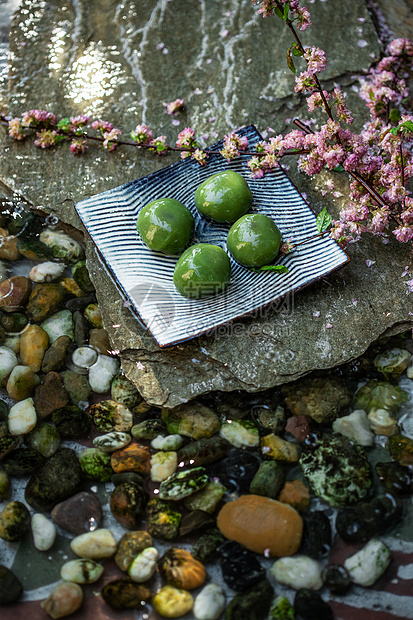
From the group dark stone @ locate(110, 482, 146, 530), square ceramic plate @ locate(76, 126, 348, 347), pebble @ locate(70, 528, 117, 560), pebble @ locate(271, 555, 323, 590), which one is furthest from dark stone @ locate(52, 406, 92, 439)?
pebble @ locate(271, 555, 323, 590)

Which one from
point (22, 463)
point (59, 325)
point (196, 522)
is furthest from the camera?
point (59, 325)

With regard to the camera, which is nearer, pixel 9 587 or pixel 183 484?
pixel 9 587

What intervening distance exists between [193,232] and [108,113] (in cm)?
138

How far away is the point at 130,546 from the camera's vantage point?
2.25 metres

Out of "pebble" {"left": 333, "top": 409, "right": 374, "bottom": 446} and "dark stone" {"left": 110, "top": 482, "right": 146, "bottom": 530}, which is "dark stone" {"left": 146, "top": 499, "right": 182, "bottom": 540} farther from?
"pebble" {"left": 333, "top": 409, "right": 374, "bottom": 446}

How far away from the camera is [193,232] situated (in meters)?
2.91

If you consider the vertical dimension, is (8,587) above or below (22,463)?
below

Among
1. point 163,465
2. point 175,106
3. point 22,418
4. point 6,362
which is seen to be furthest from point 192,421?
point 175,106

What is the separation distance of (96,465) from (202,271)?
1.16 metres

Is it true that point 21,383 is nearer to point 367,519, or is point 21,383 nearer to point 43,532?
point 43,532

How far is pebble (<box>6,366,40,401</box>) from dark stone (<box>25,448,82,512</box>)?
1.59 ft

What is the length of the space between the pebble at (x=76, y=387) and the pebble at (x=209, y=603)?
3.98 feet

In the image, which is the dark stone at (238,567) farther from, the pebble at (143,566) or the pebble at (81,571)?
the pebble at (81,571)

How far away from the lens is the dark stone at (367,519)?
2.23m
